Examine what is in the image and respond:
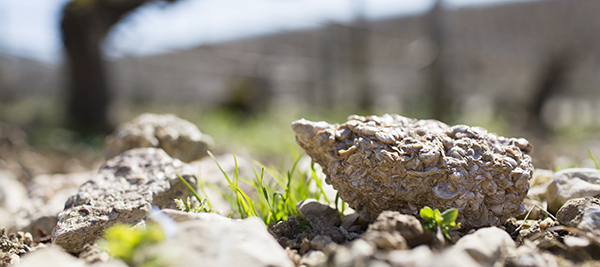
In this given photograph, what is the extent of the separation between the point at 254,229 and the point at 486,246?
1.95 ft

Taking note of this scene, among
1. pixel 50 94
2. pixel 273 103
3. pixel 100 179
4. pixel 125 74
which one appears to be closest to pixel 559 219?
pixel 100 179

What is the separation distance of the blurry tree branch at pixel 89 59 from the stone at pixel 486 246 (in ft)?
18.9

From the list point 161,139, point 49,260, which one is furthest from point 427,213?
point 161,139

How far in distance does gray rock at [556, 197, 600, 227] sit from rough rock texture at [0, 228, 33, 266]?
71.6 inches

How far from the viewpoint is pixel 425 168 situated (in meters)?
1.20

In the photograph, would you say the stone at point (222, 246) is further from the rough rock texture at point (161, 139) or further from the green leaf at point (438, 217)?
the rough rock texture at point (161, 139)

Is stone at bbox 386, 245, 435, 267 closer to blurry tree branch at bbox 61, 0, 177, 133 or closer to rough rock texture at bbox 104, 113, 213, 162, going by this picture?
rough rock texture at bbox 104, 113, 213, 162

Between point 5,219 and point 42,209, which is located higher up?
point 42,209

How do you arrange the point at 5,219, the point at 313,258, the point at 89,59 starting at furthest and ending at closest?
the point at 89,59, the point at 5,219, the point at 313,258

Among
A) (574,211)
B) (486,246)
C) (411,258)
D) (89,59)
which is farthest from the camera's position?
(89,59)

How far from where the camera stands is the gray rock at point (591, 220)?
3.52 feet

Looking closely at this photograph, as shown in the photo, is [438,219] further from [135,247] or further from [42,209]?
[42,209]

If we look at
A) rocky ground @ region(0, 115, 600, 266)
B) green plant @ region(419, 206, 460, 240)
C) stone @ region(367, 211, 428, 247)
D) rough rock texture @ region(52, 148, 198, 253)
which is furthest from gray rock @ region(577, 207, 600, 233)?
rough rock texture @ region(52, 148, 198, 253)

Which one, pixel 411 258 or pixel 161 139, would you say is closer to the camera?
pixel 411 258
